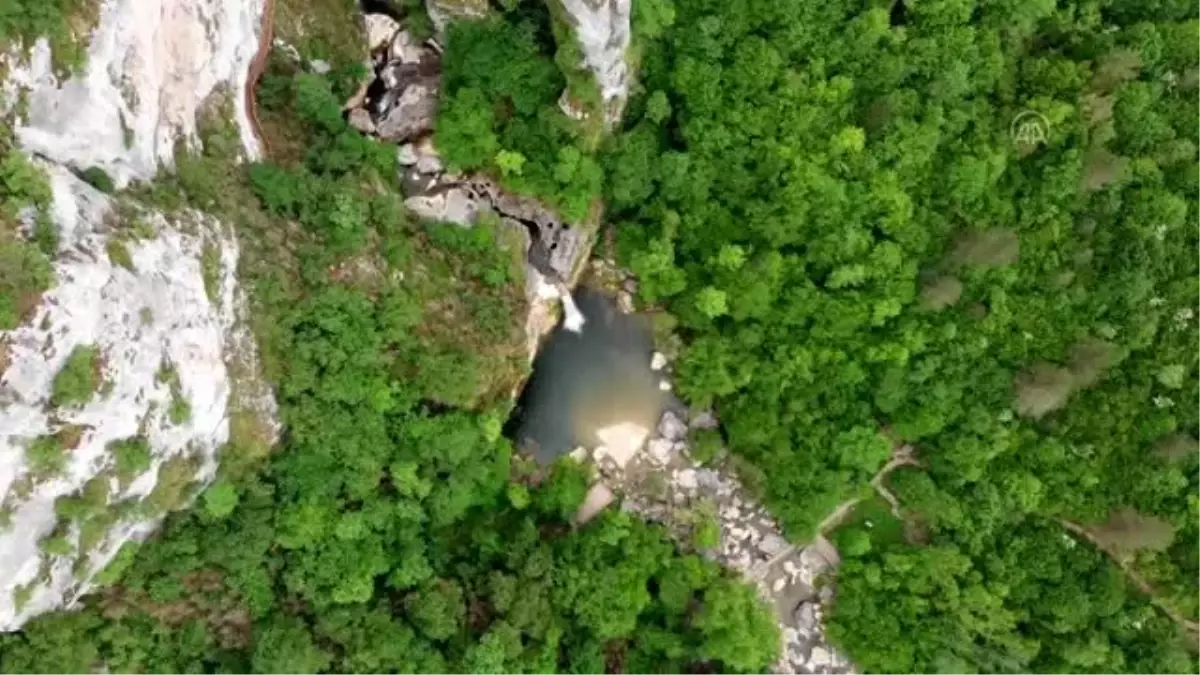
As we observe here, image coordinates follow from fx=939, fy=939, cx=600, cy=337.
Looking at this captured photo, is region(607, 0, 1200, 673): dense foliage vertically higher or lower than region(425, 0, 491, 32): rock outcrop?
lower

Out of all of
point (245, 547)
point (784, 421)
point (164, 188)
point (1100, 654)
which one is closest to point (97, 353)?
point (164, 188)

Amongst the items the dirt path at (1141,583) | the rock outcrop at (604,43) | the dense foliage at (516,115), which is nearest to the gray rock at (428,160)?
the dense foliage at (516,115)

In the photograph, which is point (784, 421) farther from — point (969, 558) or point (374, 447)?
point (374, 447)

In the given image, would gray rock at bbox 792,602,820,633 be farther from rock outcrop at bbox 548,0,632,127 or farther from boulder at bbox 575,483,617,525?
rock outcrop at bbox 548,0,632,127

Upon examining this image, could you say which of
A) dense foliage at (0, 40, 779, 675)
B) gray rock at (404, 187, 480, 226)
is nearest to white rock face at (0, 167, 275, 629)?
dense foliage at (0, 40, 779, 675)

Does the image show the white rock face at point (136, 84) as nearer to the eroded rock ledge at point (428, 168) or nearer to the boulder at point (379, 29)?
the boulder at point (379, 29)
